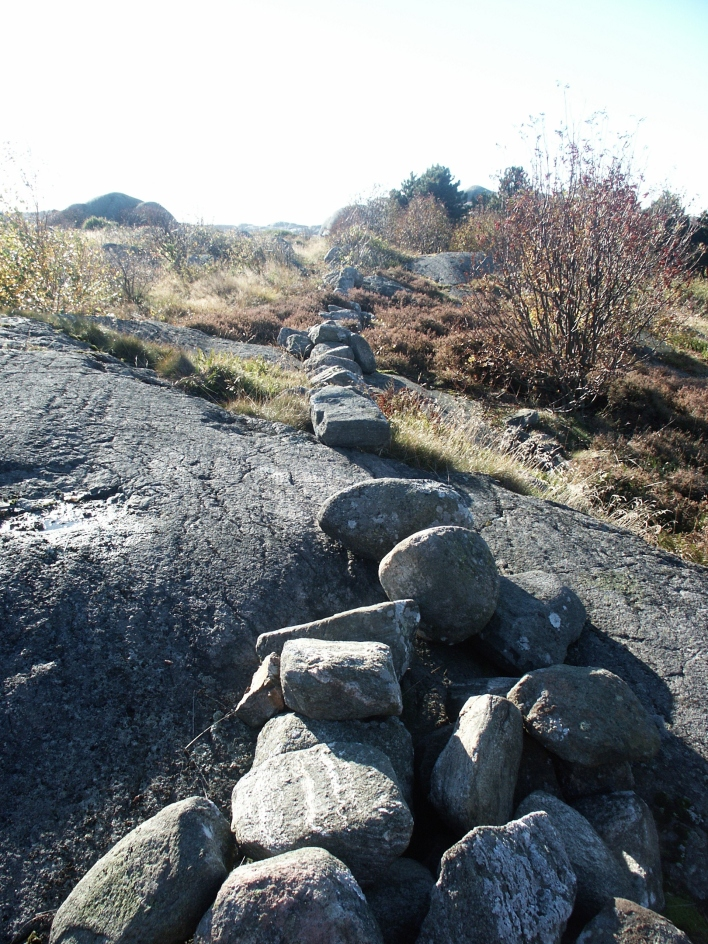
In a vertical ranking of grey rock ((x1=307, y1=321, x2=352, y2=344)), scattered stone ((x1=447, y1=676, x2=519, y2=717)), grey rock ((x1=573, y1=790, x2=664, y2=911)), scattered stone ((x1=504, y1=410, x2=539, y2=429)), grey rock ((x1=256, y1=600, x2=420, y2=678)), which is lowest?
scattered stone ((x1=504, y1=410, x2=539, y2=429))

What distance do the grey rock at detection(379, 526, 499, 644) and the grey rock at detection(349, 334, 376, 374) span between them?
6.31 metres

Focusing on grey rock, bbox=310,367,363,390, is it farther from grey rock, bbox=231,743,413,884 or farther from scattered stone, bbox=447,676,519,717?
grey rock, bbox=231,743,413,884

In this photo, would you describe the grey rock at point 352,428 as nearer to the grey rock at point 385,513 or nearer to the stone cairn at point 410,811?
the grey rock at point 385,513

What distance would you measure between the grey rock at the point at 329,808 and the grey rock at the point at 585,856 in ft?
1.82

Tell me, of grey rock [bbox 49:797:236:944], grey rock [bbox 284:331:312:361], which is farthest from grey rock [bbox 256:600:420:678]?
grey rock [bbox 284:331:312:361]

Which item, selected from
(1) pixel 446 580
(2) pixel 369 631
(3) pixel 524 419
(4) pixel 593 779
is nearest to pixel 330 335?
(3) pixel 524 419

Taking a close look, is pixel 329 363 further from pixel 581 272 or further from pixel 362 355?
pixel 581 272

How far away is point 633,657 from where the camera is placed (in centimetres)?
304

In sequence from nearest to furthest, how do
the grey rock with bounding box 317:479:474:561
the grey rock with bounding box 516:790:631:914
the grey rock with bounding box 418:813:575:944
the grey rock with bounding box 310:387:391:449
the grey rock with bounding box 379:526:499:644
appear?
the grey rock with bounding box 418:813:575:944 < the grey rock with bounding box 516:790:631:914 < the grey rock with bounding box 379:526:499:644 < the grey rock with bounding box 317:479:474:561 < the grey rock with bounding box 310:387:391:449

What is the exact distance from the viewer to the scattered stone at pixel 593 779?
7.34 feet

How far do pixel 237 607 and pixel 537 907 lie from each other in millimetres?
1737

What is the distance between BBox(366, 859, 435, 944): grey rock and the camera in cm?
172

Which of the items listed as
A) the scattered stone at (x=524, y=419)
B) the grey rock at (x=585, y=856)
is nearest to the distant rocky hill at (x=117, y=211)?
the scattered stone at (x=524, y=419)

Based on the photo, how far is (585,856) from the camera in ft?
6.32
